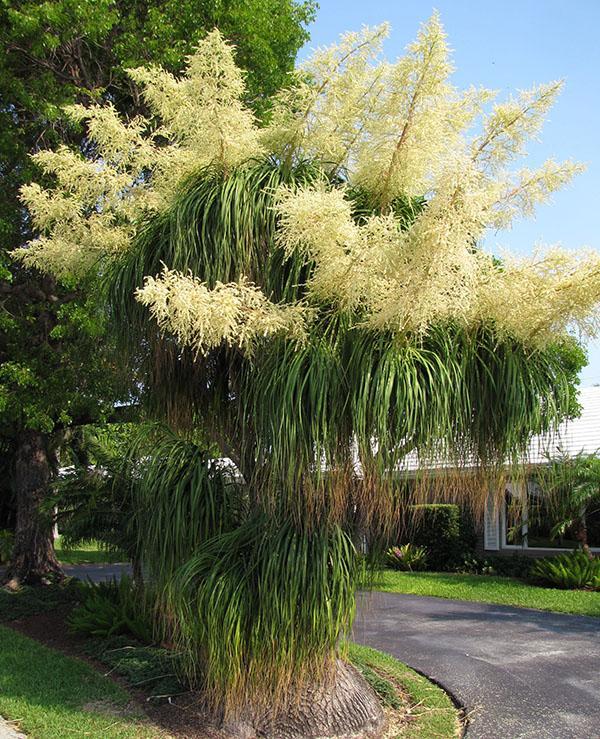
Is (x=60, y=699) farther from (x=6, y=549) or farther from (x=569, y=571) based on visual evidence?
(x=6, y=549)

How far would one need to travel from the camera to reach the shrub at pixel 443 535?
19.0 meters

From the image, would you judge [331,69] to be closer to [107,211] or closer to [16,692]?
[107,211]

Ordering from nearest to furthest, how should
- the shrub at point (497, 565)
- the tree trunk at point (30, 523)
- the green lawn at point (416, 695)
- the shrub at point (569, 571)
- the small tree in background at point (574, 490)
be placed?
1. the green lawn at point (416, 695)
2. the tree trunk at point (30, 523)
3. the small tree in background at point (574, 490)
4. the shrub at point (569, 571)
5. the shrub at point (497, 565)

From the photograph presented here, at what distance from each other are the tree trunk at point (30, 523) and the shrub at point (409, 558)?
874 centimetres

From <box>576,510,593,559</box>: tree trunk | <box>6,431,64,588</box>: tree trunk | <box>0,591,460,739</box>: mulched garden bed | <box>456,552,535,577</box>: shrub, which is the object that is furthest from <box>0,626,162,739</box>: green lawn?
<box>456,552,535,577</box>: shrub

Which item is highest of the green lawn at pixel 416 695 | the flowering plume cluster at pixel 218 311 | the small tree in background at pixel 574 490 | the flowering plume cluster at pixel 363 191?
the flowering plume cluster at pixel 363 191

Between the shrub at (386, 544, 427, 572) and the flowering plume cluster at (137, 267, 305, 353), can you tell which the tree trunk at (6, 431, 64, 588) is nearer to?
the shrub at (386, 544, 427, 572)

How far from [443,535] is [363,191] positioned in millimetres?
14095

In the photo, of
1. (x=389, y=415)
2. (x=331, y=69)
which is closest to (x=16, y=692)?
(x=389, y=415)

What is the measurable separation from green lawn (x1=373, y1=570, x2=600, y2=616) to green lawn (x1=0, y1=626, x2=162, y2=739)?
5560 mm

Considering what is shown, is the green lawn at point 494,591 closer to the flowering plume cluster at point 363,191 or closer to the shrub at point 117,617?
the shrub at point 117,617

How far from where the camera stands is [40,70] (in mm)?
12578

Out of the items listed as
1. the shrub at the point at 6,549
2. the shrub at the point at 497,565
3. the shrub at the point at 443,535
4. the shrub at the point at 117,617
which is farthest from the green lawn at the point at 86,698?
the shrub at the point at 6,549

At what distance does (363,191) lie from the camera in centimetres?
679
